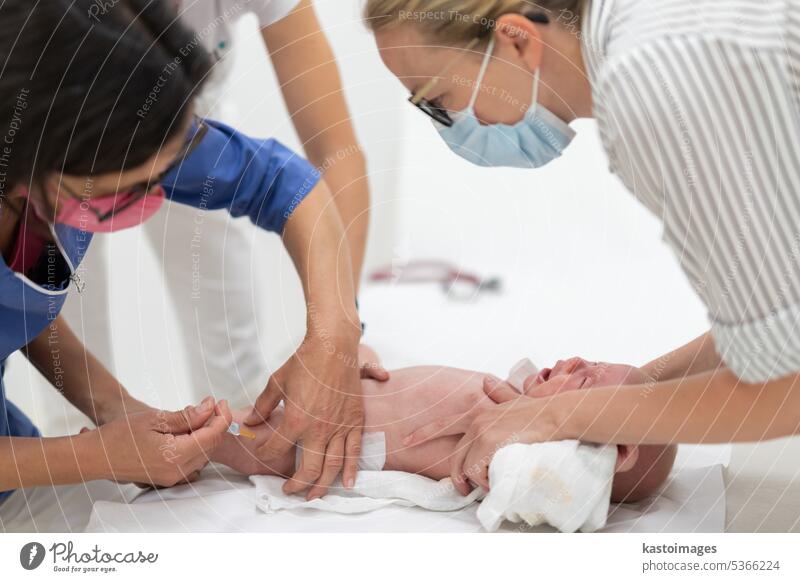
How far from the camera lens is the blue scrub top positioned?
0.95 m

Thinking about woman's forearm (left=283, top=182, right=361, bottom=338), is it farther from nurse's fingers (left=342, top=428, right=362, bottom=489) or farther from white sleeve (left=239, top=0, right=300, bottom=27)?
white sleeve (left=239, top=0, right=300, bottom=27)

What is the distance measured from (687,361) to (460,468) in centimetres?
29

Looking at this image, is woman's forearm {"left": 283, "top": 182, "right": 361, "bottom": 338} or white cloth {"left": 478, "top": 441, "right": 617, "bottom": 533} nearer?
white cloth {"left": 478, "top": 441, "right": 617, "bottom": 533}

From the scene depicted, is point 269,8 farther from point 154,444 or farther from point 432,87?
point 154,444

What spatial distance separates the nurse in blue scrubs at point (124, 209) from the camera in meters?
0.79

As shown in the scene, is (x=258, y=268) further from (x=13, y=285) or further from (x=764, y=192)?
(x=764, y=192)

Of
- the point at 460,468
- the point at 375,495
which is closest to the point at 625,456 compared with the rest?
the point at 460,468

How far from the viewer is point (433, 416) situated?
1064 millimetres

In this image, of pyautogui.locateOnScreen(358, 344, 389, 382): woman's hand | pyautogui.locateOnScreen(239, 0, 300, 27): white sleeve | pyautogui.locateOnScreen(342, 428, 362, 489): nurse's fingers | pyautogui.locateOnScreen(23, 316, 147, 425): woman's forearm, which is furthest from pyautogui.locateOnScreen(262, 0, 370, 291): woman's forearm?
pyautogui.locateOnScreen(23, 316, 147, 425): woman's forearm

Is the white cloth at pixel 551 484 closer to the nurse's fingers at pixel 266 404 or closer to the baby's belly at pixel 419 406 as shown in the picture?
the baby's belly at pixel 419 406

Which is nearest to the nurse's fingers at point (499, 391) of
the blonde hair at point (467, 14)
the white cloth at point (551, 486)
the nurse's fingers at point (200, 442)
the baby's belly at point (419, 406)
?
the baby's belly at point (419, 406)

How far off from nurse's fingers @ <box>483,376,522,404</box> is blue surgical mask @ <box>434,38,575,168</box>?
271 mm
